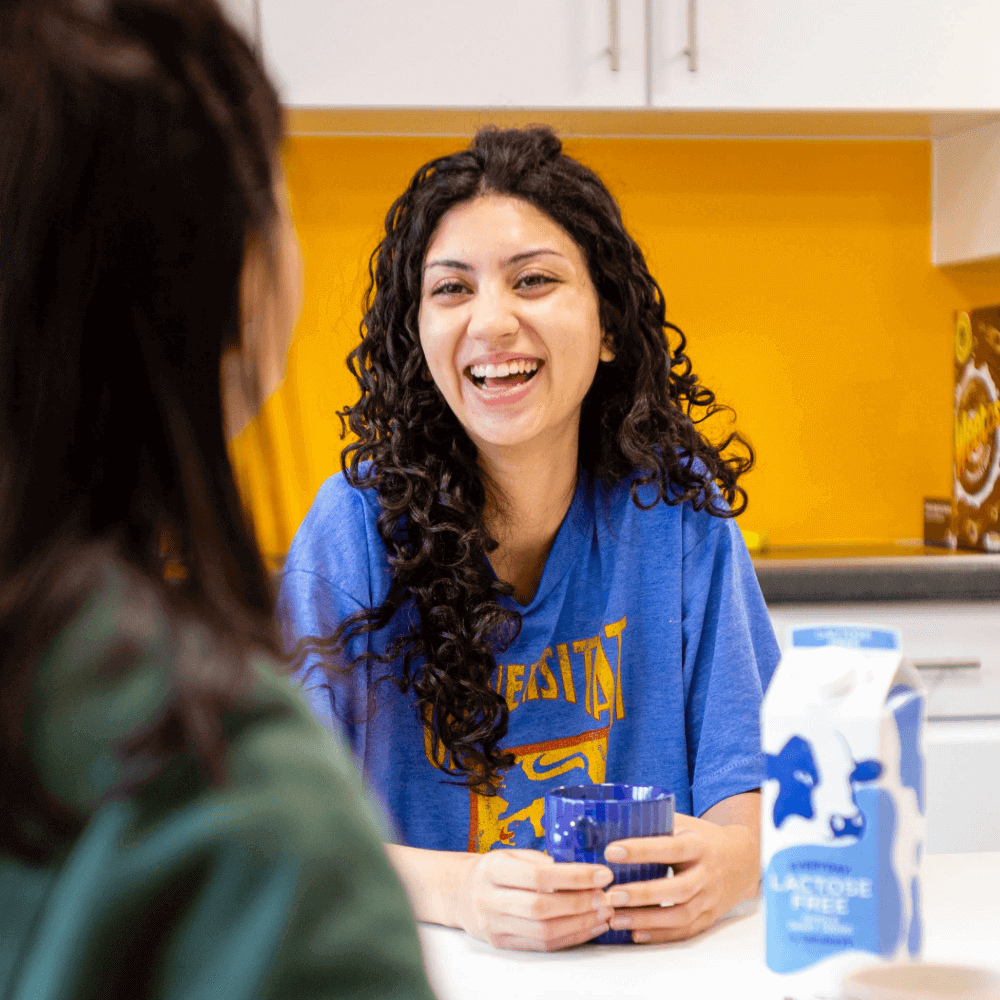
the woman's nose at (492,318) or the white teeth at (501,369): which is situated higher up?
the woman's nose at (492,318)

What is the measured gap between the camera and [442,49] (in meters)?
2.04

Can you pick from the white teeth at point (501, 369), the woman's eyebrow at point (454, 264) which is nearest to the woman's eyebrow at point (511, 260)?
the woman's eyebrow at point (454, 264)

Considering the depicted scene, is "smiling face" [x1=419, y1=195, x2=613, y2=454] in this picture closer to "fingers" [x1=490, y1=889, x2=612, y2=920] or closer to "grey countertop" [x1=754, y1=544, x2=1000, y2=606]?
"fingers" [x1=490, y1=889, x2=612, y2=920]

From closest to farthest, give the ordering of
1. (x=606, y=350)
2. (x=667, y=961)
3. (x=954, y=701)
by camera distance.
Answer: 1. (x=667, y=961)
2. (x=606, y=350)
3. (x=954, y=701)

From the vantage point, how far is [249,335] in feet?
1.31

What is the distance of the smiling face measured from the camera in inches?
49.8

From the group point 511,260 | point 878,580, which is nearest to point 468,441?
point 511,260

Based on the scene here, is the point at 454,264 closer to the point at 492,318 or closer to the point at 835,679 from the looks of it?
the point at 492,318

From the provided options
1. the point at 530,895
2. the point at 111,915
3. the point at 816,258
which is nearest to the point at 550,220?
the point at 530,895

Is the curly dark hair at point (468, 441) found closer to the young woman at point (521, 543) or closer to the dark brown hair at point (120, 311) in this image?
the young woman at point (521, 543)

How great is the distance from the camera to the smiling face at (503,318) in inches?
49.8

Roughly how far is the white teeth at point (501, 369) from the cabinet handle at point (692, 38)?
104 centimetres

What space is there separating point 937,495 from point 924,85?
0.85 metres

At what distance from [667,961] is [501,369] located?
68 centimetres
